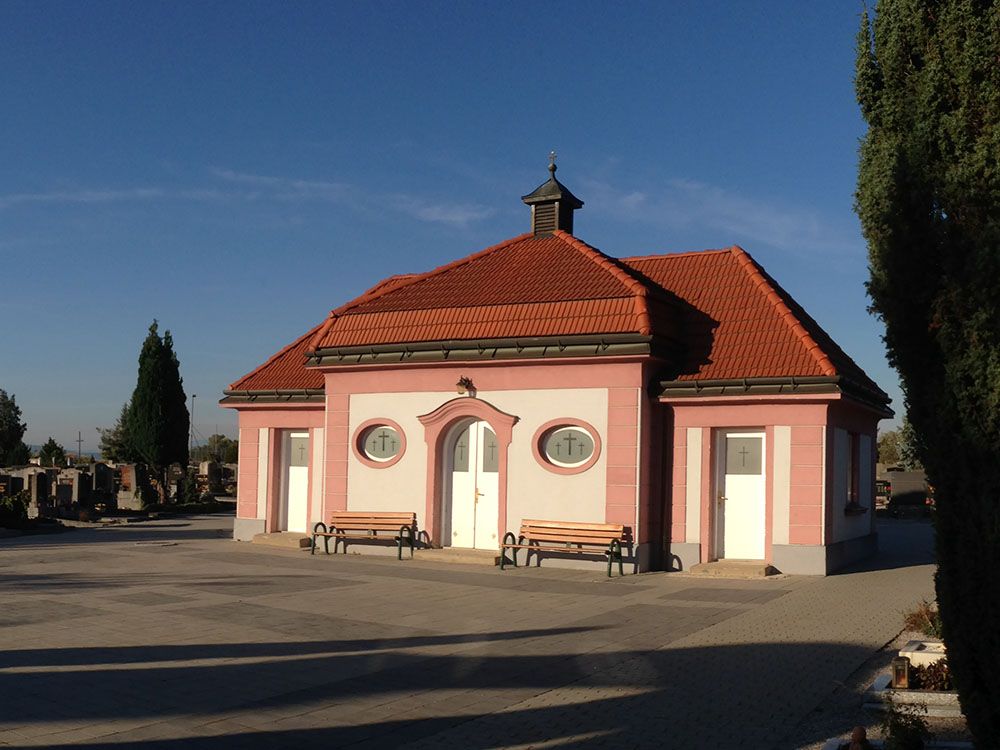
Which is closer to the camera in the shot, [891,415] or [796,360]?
[796,360]

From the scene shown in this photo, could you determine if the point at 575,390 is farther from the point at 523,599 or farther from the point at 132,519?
the point at 132,519

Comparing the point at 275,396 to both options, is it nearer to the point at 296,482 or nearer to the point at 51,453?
the point at 296,482

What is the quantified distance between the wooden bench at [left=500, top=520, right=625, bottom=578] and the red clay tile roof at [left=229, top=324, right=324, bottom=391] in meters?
6.33

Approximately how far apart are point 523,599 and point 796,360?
22.3ft

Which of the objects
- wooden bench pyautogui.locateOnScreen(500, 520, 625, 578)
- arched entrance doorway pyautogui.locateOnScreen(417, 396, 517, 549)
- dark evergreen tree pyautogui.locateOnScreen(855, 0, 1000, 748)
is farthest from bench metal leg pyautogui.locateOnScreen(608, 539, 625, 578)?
dark evergreen tree pyautogui.locateOnScreen(855, 0, 1000, 748)

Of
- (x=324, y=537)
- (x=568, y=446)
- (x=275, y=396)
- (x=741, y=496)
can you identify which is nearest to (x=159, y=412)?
(x=275, y=396)

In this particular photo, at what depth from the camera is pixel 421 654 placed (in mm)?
9891

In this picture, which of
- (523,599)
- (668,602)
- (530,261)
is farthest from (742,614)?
(530,261)

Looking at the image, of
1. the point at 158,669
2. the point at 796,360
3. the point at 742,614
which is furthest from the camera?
the point at 796,360

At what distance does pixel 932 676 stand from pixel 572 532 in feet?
30.7

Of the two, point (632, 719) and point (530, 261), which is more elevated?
point (530, 261)

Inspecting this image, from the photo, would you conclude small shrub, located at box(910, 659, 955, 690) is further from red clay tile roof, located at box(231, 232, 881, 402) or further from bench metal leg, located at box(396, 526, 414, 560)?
bench metal leg, located at box(396, 526, 414, 560)

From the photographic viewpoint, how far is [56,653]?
31.0 feet

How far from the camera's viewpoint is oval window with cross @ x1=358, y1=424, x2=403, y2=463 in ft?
64.1
